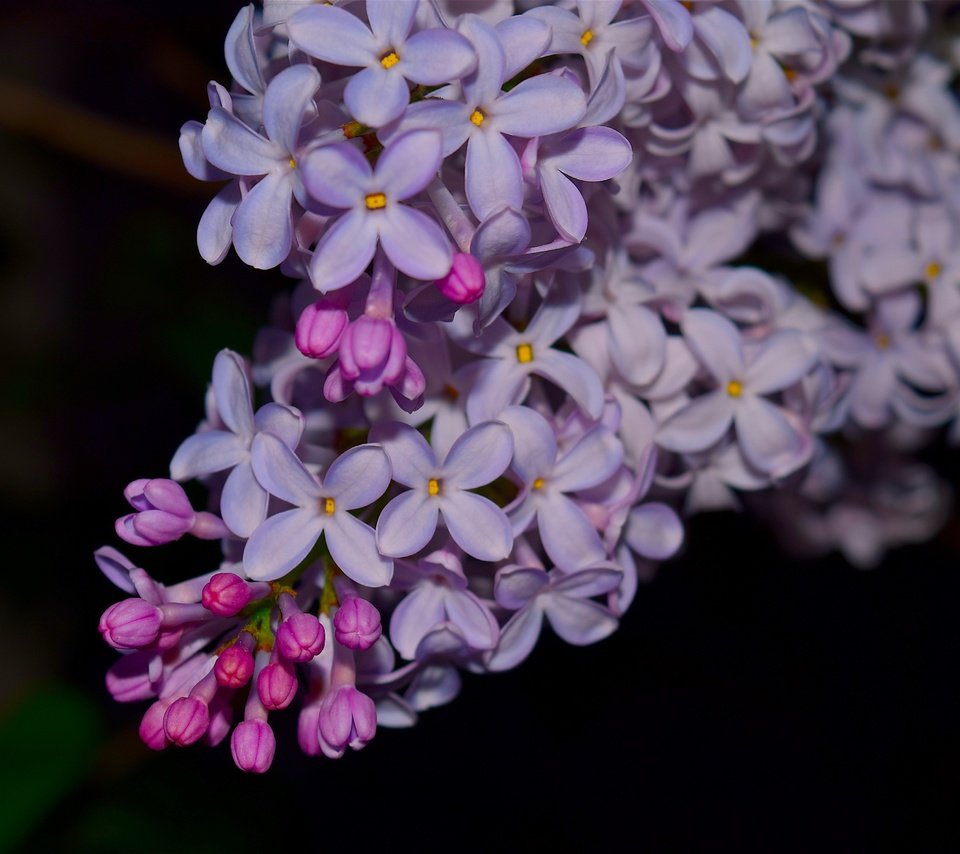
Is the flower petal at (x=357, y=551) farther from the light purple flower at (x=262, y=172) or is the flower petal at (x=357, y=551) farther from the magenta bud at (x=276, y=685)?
the light purple flower at (x=262, y=172)

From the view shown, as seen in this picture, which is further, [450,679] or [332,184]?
[450,679]

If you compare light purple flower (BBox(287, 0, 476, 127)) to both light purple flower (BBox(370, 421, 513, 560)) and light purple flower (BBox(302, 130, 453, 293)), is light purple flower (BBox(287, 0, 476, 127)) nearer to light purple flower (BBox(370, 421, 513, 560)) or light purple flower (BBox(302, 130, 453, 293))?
light purple flower (BBox(302, 130, 453, 293))

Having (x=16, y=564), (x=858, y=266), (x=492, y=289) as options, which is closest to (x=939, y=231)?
(x=858, y=266)

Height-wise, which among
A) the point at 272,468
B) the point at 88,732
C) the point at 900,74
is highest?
the point at 272,468

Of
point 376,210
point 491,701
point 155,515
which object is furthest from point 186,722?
point 491,701

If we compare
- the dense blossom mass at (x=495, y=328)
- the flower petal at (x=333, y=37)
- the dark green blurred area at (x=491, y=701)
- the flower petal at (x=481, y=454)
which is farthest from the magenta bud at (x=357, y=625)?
the dark green blurred area at (x=491, y=701)

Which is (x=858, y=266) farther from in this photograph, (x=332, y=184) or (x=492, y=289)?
(x=332, y=184)

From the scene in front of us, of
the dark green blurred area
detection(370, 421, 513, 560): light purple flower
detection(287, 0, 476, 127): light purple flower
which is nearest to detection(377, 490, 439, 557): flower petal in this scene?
detection(370, 421, 513, 560): light purple flower

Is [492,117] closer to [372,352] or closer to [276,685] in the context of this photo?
[372,352]
